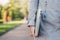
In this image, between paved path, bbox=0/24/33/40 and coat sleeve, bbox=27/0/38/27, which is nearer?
coat sleeve, bbox=27/0/38/27

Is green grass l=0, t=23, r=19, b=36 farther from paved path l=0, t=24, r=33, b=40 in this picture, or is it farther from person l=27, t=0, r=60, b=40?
person l=27, t=0, r=60, b=40

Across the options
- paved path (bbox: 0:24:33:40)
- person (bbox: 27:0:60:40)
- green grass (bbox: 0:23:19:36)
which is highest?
person (bbox: 27:0:60:40)

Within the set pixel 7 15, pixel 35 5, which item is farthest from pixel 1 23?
pixel 35 5

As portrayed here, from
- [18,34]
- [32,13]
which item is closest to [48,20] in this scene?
[32,13]

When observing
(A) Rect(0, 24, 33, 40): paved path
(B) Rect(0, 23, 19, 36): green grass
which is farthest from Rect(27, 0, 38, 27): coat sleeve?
(B) Rect(0, 23, 19, 36): green grass

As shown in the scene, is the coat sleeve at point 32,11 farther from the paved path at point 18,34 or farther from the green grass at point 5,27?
the green grass at point 5,27

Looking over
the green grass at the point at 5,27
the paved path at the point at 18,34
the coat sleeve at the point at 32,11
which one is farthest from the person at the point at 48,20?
the green grass at the point at 5,27

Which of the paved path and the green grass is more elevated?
the green grass

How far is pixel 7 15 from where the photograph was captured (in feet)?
14.9

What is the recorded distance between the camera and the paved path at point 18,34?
4.37 m

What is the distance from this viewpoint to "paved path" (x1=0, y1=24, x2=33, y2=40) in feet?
14.3

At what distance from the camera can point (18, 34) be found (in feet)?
15.1

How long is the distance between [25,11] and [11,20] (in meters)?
0.44

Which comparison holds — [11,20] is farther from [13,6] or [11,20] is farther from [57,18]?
[57,18]
